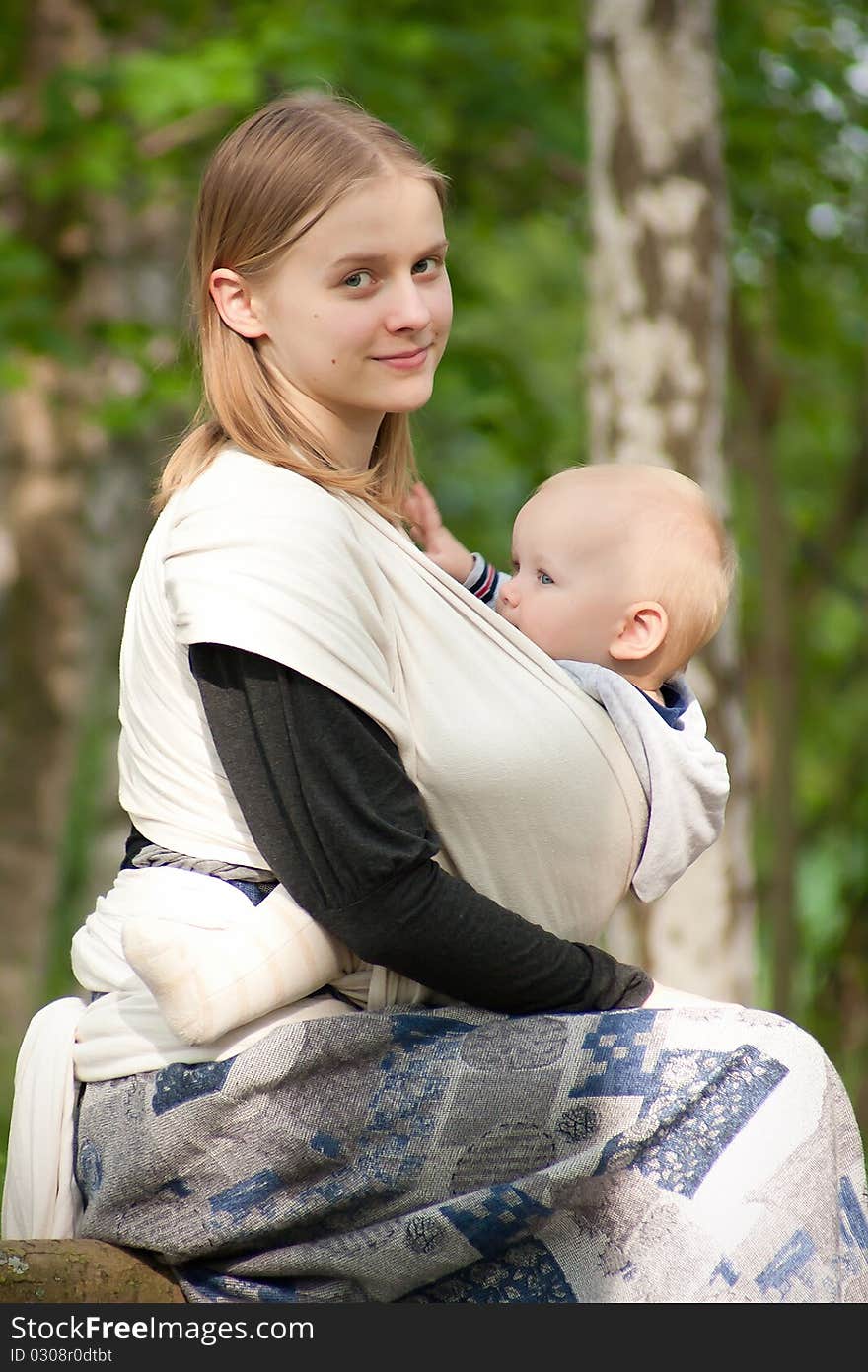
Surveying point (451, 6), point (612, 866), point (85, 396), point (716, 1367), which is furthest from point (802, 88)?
point (716, 1367)

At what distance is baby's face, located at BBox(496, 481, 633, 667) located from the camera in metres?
2.32

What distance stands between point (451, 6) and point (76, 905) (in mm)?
5646

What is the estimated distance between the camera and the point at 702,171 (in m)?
4.31

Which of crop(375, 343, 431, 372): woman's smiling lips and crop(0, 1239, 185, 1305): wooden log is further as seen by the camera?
crop(375, 343, 431, 372): woman's smiling lips

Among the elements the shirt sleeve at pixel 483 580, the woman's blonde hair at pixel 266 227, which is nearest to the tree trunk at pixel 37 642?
the shirt sleeve at pixel 483 580

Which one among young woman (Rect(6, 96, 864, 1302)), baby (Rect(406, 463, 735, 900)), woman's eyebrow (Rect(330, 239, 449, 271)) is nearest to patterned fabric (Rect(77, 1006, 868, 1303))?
young woman (Rect(6, 96, 864, 1302))

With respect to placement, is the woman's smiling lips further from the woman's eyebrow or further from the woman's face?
the woman's eyebrow

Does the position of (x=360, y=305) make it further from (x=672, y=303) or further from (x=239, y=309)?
(x=672, y=303)

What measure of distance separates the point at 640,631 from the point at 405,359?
1.72ft

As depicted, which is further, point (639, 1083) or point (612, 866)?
point (612, 866)

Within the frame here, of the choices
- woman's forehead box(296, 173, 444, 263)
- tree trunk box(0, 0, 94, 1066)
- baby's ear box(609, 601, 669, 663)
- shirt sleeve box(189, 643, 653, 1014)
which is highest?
woman's forehead box(296, 173, 444, 263)

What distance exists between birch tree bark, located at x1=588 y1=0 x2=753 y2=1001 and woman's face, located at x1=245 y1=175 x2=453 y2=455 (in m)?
2.19

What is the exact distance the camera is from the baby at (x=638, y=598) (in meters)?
2.23

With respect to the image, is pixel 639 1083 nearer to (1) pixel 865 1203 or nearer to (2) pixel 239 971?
(1) pixel 865 1203
